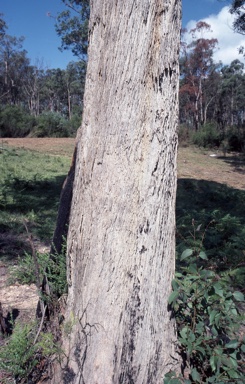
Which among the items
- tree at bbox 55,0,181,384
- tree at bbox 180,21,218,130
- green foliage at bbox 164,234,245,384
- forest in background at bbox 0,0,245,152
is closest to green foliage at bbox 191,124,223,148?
forest in background at bbox 0,0,245,152

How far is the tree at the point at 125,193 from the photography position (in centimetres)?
181

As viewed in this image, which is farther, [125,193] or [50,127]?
[50,127]

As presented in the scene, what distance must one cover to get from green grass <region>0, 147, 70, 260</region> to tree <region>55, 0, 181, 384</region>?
24.9 inches

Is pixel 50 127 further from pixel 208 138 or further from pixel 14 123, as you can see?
pixel 208 138

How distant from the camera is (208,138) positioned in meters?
23.4

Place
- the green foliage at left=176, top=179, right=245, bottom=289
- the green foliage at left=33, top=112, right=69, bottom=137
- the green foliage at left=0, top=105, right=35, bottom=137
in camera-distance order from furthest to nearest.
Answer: the green foliage at left=33, top=112, right=69, bottom=137 < the green foliage at left=0, top=105, right=35, bottom=137 < the green foliage at left=176, top=179, right=245, bottom=289

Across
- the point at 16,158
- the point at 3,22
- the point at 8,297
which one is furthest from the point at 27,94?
the point at 8,297

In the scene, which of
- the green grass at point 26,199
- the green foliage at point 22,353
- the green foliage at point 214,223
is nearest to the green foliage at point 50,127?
the green grass at point 26,199

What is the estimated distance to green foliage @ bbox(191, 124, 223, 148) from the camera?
23344mm

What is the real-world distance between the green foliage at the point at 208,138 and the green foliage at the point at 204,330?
2189 centimetres

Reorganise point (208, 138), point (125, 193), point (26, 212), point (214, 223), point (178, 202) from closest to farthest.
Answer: point (125, 193)
point (214, 223)
point (26, 212)
point (178, 202)
point (208, 138)

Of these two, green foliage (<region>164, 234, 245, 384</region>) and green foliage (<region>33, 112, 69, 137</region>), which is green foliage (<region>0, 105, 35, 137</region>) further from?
green foliage (<region>164, 234, 245, 384</region>)

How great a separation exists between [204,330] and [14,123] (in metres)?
24.1

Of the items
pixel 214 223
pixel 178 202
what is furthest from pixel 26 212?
pixel 178 202
